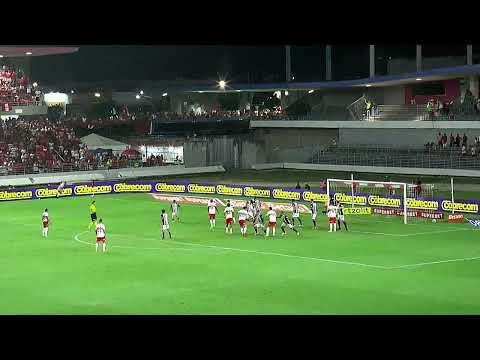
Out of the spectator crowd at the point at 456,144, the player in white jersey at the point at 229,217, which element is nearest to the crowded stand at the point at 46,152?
the spectator crowd at the point at 456,144

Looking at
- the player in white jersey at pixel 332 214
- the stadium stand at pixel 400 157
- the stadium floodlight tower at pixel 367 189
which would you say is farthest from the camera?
the stadium stand at pixel 400 157

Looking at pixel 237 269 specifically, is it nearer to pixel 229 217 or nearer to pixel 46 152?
pixel 229 217

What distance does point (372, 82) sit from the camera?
6931 cm

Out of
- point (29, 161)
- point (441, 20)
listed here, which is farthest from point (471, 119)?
point (441, 20)

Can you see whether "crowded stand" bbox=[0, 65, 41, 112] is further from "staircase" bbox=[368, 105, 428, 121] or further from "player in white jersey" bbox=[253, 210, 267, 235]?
"player in white jersey" bbox=[253, 210, 267, 235]

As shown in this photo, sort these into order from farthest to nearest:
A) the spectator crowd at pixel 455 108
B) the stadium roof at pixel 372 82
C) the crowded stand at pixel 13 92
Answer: the crowded stand at pixel 13 92, the stadium roof at pixel 372 82, the spectator crowd at pixel 455 108

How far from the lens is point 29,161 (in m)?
64.2

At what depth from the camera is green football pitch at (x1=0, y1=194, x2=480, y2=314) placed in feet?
76.2

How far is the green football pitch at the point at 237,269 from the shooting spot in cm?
2322

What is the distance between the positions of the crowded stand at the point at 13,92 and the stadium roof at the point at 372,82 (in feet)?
55.6

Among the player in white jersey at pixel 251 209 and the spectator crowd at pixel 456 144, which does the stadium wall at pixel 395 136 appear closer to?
the spectator crowd at pixel 456 144

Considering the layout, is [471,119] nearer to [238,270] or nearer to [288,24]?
[238,270]

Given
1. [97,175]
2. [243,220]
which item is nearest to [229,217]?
[243,220]
